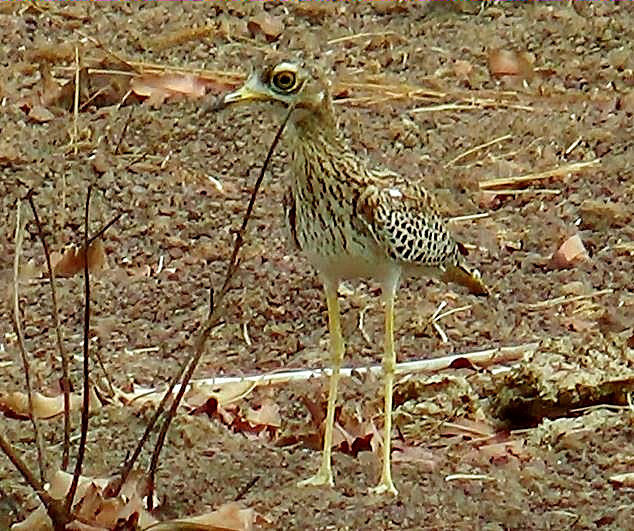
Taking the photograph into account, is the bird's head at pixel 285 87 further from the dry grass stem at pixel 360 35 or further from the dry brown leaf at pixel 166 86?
the dry grass stem at pixel 360 35

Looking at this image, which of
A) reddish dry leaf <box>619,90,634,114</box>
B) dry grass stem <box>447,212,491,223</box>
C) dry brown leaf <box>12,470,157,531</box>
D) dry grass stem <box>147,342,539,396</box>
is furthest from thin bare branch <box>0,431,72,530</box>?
reddish dry leaf <box>619,90,634,114</box>

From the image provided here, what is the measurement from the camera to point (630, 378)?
4961mm

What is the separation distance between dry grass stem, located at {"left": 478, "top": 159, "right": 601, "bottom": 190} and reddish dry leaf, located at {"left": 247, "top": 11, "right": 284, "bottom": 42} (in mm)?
1759

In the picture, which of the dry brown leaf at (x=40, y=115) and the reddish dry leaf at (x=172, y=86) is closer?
the dry brown leaf at (x=40, y=115)

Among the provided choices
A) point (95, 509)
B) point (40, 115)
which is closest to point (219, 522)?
point (95, 509)

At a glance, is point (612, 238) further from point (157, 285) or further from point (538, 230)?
point (157, 285)

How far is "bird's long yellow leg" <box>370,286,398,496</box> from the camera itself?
417 centimetres

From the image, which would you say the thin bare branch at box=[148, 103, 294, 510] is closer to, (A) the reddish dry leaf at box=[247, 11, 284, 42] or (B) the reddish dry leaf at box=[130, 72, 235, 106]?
(B) the reddish dry leaf at box=[130, 72, 235, 106]

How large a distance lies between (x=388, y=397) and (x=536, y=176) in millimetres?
2837

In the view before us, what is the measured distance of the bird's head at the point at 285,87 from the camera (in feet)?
13.6

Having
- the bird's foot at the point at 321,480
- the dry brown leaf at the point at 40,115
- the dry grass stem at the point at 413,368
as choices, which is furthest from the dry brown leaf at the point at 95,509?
the dry brown leaf at the point at 40,115

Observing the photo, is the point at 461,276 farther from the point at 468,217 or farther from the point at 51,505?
the point at 468,217

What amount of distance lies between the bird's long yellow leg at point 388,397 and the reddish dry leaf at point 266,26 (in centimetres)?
411

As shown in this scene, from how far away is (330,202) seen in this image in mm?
4219
